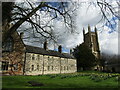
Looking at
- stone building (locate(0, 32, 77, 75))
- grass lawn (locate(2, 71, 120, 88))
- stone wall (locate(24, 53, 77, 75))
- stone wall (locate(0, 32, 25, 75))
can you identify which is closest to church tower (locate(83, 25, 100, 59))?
stone wall (locate(24, 53, 77, 75))

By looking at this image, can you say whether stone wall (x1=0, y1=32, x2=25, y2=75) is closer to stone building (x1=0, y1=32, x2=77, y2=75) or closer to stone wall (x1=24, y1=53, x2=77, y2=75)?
stone building (x1=0, y1=32, x2=77, y2=75)

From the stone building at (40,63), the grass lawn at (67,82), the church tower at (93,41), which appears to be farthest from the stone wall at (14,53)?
the church tower at (93,41)

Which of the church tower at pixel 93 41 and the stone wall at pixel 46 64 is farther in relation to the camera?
the church tower at pixel 93 41

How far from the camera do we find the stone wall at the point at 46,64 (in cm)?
3612

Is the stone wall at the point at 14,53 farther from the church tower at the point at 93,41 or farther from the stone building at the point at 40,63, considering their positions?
the church tower at the point at 93,41

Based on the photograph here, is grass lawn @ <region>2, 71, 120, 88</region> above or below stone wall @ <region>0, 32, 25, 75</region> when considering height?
below

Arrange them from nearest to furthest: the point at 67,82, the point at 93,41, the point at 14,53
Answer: the point at 14,53
the point at 67,82
the point at 93,41

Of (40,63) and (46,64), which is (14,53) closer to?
(40,63)

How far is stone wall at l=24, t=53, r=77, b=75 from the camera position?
36.1m

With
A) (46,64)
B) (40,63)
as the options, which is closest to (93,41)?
(46,64)

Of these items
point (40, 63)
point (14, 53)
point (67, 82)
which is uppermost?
point (14, 53)

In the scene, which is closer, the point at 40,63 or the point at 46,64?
the point at 40,63

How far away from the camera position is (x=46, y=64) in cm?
4206

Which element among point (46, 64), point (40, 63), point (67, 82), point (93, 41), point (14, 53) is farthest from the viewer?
point (93, 41)
